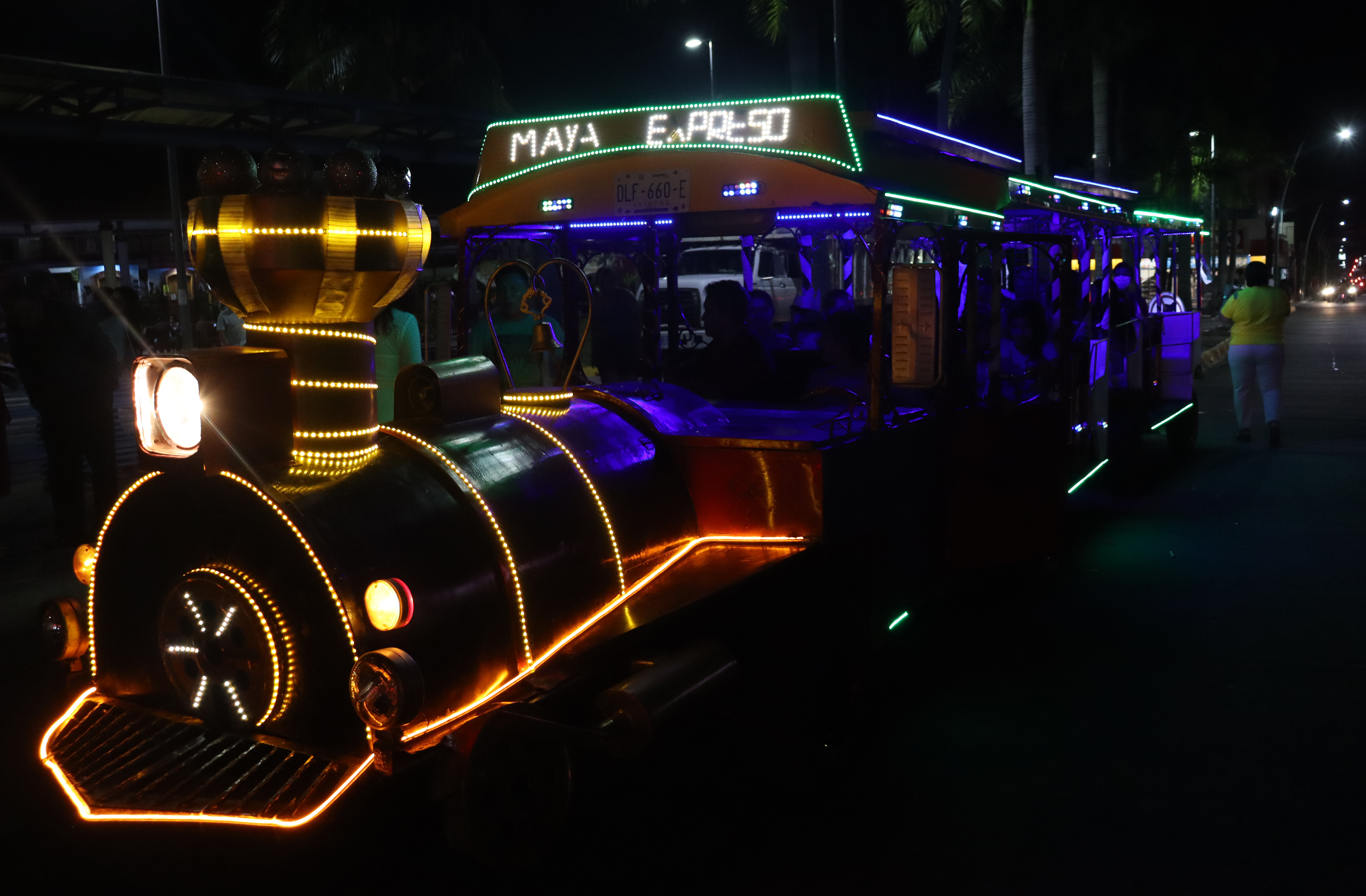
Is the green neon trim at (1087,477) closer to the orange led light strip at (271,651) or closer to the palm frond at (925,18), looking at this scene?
the orange led light strip at (271,651)

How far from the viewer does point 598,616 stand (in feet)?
12.6

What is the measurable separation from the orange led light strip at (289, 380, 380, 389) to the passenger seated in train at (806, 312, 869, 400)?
2691 mm

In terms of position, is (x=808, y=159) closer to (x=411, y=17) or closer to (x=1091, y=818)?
(x=1091, y=818)

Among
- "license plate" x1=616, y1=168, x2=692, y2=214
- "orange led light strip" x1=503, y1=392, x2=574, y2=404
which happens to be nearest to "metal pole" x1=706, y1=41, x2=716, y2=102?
"license plate" x1=616, y1=168, x2=692, y2=214

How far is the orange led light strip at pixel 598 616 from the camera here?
132 inches

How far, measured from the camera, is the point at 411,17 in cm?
2464

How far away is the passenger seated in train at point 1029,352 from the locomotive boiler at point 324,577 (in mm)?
3295

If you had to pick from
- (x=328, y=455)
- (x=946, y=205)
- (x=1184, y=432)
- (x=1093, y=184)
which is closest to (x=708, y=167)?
(x=946, y=205)

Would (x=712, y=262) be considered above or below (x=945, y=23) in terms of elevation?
below

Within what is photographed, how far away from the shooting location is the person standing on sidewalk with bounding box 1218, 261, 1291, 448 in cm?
1200

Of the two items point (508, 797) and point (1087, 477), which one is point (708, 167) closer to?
point (508, 797)

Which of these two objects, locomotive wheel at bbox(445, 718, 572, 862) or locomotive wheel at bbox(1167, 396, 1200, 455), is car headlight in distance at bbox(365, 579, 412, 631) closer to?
locomotive wheel at bbox(445, 718, 572, 862)

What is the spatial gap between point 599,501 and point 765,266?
15666mm

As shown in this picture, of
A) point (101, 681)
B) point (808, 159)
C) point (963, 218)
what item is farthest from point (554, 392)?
point (963, 218)
